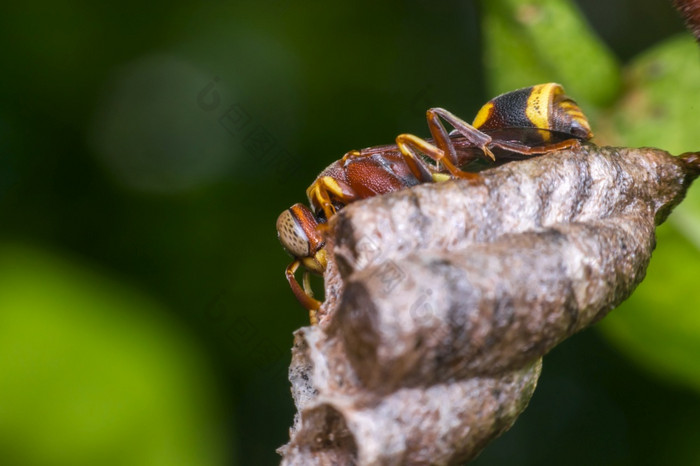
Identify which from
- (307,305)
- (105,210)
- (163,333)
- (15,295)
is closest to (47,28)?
(105,210)

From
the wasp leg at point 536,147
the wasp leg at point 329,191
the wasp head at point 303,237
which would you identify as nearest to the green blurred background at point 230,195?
the wasp leg at point 536,147

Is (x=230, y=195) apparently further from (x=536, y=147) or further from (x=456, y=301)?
(x=456, y=301)

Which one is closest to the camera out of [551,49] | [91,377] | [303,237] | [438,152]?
[438,152]

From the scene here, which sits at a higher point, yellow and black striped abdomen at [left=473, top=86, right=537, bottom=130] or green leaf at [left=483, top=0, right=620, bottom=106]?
green leaf at [left=483, top=0, right=620, bottom=106]

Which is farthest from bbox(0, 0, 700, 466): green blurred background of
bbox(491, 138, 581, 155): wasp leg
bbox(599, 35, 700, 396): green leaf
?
bbox(491, 138, 581, 155): wasp leg

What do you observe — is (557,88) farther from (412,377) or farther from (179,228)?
(179,228)

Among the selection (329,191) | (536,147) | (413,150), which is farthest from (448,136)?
(329,191)

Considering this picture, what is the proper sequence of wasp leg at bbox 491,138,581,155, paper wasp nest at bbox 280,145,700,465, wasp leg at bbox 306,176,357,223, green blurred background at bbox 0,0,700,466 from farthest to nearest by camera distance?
green blurred background at bbox 0,0,700,466 → wasp leg at bbox 306,176,357,223 → wasp leg at bbox 491,138,581,155 → paper wasp nest at bbox 280,145,700,465

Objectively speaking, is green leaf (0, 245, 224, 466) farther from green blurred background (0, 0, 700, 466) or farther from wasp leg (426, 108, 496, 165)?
wasp leg (426, 108, 496, 165)
